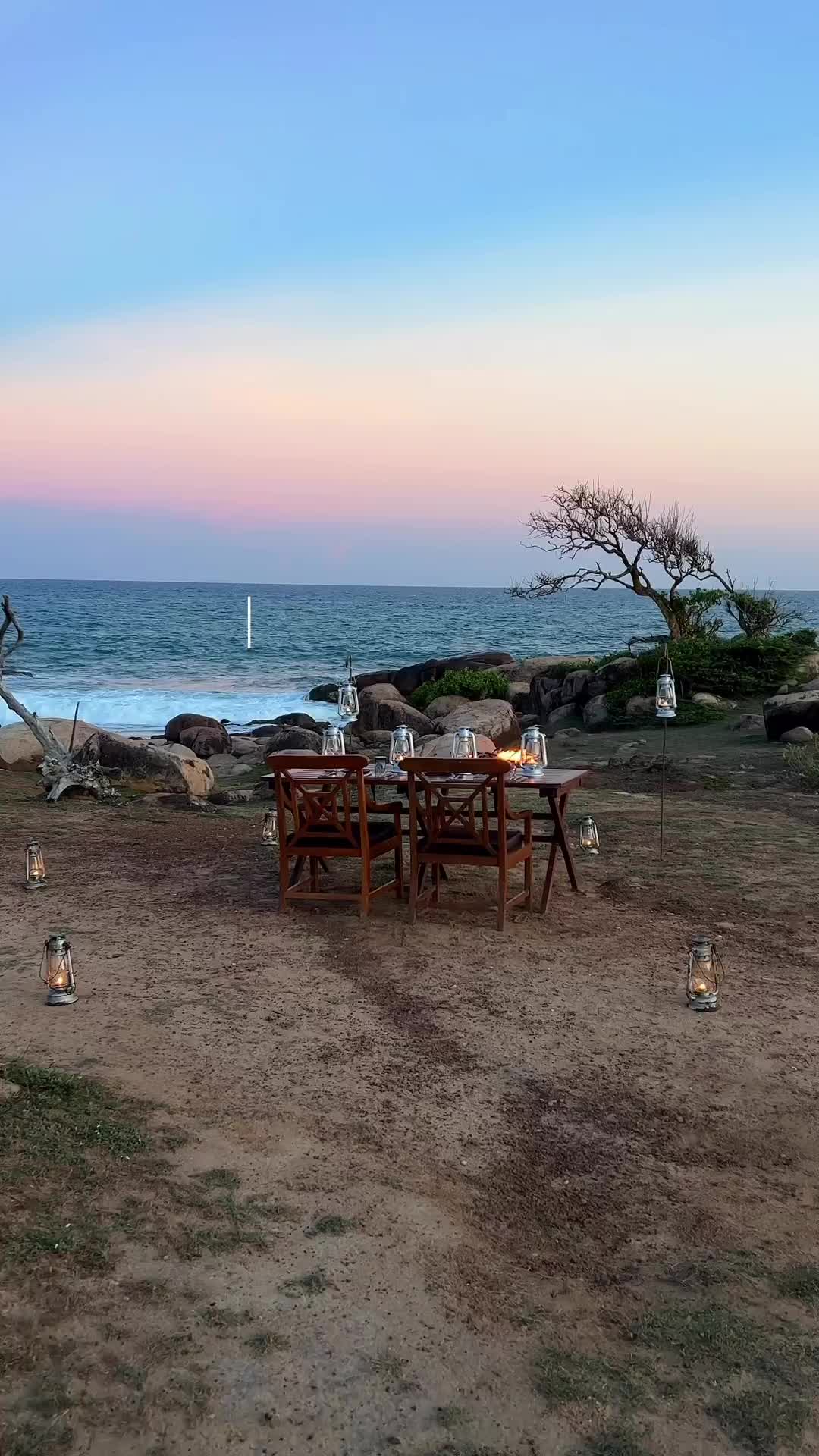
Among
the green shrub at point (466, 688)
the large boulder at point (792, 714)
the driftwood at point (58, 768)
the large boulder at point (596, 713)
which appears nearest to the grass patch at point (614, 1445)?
the driftwood at point (58, 768)

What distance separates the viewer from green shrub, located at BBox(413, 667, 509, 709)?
21.9 metres

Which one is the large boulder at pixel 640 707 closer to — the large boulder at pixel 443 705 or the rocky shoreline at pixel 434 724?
the rocky shoreline at pixel 434 724

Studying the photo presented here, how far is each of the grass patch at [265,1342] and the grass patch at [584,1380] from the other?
66 cm

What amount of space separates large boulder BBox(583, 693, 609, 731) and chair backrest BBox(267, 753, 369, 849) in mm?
11417

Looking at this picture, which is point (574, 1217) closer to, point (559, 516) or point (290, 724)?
point (559, 516)

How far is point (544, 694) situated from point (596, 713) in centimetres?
263

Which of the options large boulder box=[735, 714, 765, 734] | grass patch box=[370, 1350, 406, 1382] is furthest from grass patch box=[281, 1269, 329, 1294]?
large boulder box=[735, 714, 765, 734]

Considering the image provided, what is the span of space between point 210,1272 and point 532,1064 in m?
1.92

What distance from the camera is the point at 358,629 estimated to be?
6162 centimetres

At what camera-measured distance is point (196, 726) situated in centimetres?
2175

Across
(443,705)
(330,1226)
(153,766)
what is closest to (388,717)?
(443,705)

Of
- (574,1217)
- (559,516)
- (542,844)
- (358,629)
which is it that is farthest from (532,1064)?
(358,629)

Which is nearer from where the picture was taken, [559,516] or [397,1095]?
[397,1095]

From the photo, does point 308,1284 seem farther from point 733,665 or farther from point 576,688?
point 576,688
